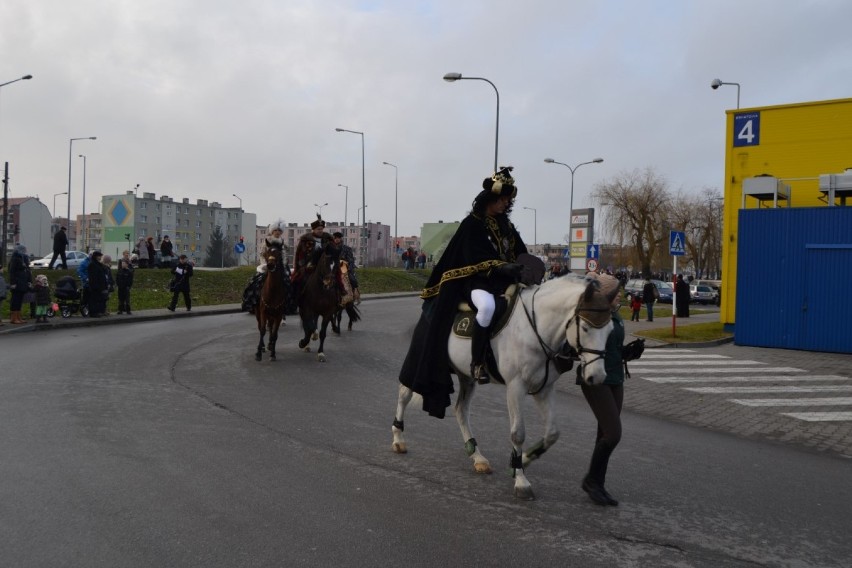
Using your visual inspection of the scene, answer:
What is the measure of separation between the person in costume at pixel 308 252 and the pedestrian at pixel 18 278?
8.08 meters

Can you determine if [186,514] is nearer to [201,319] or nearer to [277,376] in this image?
[277,376]

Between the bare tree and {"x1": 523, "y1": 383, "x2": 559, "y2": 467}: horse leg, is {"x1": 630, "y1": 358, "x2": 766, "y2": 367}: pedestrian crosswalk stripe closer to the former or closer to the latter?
{"x1": 523, "y1": 383, "x2": 559, "y2": 467}: horse leg

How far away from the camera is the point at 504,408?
1006 cm

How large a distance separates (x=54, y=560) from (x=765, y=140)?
24667 mm

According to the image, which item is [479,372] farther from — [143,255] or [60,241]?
[143,255]

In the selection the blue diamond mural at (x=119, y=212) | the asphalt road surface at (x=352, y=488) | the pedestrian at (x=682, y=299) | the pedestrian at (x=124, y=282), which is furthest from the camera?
the blue diamond mural at (x=119, y=212)

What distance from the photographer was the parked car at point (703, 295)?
48.3 meters

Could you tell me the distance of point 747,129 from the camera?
2381 centimetres

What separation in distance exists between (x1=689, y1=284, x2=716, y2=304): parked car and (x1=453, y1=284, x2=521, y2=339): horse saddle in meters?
46.0

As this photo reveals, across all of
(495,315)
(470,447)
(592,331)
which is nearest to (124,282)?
(470,447)

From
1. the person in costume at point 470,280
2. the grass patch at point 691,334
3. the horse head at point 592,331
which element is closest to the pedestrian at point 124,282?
the grass patch at point 691,334

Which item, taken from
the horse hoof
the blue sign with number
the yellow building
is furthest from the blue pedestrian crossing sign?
the horse hoof

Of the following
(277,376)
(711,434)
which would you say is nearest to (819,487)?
(711,434)

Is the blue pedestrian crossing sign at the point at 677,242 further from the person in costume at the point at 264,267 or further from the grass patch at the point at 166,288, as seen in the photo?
the grass patch at the point at 166,288
